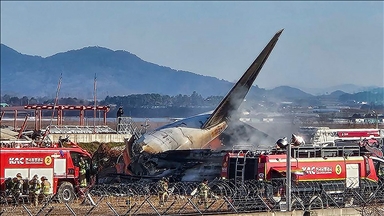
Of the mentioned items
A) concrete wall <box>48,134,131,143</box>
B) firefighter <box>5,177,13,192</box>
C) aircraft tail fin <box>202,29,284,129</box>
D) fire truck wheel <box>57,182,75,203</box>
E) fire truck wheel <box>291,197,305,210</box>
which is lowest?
fire truck wheel <box>57,182,75,203</box>

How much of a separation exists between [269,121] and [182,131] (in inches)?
594

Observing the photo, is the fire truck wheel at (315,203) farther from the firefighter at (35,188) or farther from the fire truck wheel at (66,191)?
the fire truck wheel at (66,191)

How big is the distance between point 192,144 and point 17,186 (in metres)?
20.2

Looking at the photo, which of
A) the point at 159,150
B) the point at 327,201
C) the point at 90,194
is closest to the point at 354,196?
the point at 327,201

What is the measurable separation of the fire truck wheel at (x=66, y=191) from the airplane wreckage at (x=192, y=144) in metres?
7.52

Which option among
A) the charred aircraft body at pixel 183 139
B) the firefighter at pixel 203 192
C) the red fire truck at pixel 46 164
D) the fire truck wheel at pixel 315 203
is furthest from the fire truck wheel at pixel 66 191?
the fire truck wheel at pixel 315 203

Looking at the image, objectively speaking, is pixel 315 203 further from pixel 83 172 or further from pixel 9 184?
pixel 9 184

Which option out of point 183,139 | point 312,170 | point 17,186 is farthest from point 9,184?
point 183,139

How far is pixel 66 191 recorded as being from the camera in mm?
34594

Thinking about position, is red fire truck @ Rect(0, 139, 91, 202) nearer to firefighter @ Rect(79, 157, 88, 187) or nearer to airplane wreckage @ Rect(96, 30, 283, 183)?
firefighter @ Rect(79, 157, 88, 187)

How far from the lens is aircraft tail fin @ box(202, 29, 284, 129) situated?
174 feet

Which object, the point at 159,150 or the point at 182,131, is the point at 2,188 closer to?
the point at 159,150

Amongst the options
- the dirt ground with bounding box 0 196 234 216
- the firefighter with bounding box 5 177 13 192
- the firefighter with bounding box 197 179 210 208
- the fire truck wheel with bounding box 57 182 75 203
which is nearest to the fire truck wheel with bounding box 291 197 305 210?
the dirt ground with bounding box 0 196 234 216

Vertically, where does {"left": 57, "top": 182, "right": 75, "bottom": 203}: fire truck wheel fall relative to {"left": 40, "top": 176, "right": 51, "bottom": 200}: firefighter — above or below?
below
